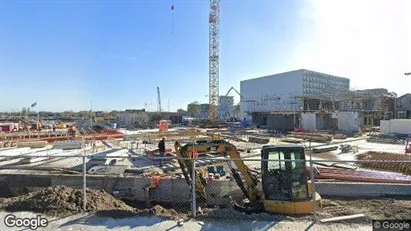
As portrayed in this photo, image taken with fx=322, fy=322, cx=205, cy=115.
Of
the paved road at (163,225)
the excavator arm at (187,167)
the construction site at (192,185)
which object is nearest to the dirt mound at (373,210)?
the construction site at (192,185)

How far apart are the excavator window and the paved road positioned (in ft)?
2.98

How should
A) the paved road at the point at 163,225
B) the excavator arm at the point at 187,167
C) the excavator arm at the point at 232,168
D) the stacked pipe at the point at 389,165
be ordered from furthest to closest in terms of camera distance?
the stacked pipe at the point at 389,165
the excavator arm at the point at 187,167
the excavator arm at the point at 232,168
the paved road at the point at 163,225

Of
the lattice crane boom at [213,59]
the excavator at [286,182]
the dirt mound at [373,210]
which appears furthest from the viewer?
the lattice crane boom at [213,59]

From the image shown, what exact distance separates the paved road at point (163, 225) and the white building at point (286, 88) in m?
62.8

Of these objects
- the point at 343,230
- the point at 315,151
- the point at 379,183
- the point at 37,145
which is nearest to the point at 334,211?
the point at 343,230

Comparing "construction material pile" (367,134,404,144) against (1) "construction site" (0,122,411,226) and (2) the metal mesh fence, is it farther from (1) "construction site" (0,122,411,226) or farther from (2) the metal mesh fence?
(2) the metal mesh fence

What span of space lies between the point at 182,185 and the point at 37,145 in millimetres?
17874

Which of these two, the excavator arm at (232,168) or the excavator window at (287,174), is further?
the excavator arm at (232,168)

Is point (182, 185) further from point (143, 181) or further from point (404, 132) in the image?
point (404, 132)

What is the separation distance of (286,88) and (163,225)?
259 ft

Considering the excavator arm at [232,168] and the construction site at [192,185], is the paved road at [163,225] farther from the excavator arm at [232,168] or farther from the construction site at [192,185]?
the excavator arm at [232,168]

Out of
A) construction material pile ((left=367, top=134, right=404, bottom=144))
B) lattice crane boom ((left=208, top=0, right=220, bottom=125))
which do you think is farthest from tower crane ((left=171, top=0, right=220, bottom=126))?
construction material pile ((left=367, top=134, right=404, bottom=144))

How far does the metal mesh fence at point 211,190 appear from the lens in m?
7.84

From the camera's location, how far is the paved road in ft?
22.4
